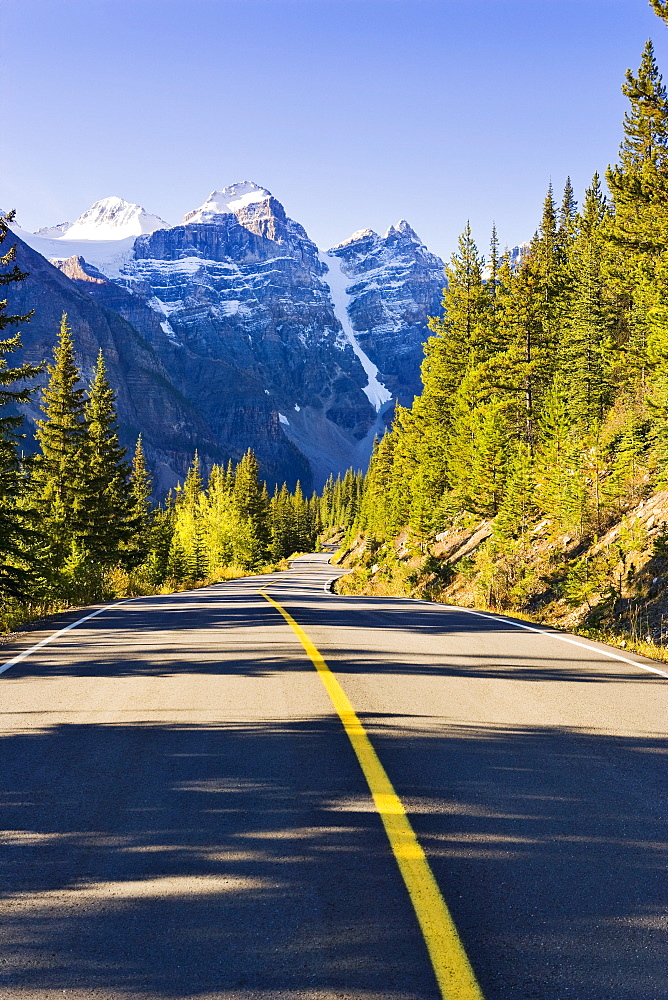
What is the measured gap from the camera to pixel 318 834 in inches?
140

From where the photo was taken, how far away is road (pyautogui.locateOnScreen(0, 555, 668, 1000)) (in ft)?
8.23

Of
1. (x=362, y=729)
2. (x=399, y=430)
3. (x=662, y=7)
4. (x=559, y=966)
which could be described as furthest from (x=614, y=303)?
(x=559, y=966)

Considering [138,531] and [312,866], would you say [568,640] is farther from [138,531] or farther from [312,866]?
[138,531]

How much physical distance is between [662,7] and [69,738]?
20.2 metres

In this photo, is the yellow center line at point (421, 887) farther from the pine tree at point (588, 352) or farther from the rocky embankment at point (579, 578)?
the pine tree at point (588, 352)

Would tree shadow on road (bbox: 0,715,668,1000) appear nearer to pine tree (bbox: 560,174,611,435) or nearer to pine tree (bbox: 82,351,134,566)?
pine tree (bbox: 560,174,611,435)

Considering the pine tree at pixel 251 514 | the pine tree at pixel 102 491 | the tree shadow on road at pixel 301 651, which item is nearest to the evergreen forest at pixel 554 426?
the tree shadow on road at pixel 301 651

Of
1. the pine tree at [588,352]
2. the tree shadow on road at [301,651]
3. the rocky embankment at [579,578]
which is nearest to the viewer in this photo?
the tree shadow on road at [301,651]

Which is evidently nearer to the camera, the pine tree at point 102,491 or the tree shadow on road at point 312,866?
the tree shadow on road at point 312,866

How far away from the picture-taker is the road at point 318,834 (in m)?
2.51

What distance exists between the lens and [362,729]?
212 inches

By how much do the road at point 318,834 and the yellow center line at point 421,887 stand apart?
1.8 inches

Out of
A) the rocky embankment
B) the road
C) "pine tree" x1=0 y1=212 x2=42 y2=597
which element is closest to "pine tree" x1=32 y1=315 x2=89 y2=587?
"pine tree" x1=0 y1=212 x2=42 y2=597

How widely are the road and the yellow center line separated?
0.15 ft
